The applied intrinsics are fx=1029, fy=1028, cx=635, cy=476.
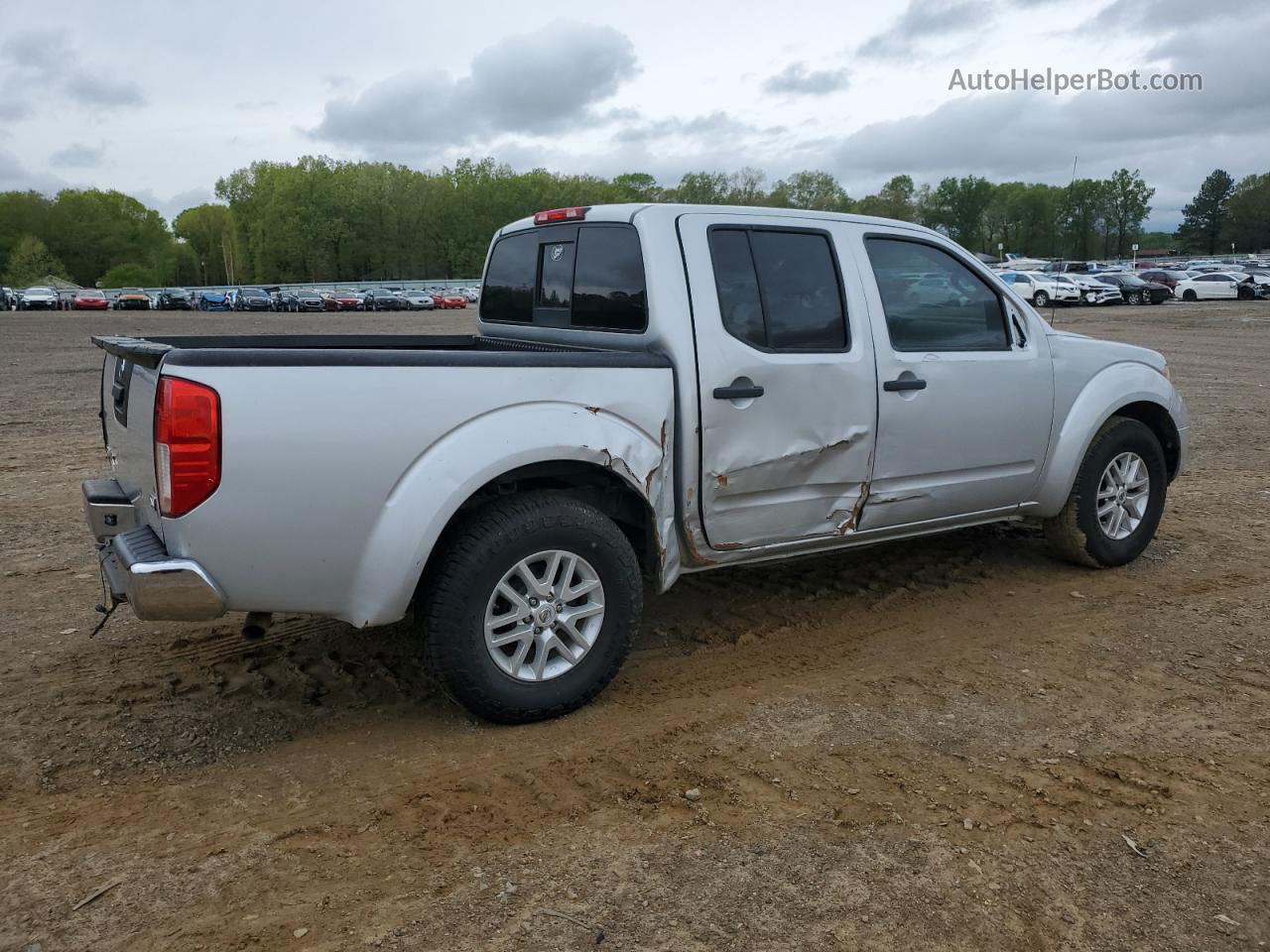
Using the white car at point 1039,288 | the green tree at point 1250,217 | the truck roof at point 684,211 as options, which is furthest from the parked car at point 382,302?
the green tree at point 1250,217

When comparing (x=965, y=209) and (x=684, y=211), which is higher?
(x=965, y=209)

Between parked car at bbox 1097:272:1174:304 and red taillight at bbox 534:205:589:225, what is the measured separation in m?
43.1

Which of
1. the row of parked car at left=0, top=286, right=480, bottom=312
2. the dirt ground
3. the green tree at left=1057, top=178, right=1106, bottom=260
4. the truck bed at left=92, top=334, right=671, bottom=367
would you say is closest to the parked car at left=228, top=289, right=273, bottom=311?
the row of parked car at left=0, top=286, right=480, bottom=312

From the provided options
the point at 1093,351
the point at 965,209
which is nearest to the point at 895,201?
the point at 965,209

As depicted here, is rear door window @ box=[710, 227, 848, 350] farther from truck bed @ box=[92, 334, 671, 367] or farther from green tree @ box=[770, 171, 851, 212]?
green tree @ box=[770, 171, 851, 212]

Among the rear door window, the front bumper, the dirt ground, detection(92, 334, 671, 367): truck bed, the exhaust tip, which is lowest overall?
the dirt ground

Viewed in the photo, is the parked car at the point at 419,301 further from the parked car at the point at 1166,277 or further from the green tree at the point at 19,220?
the green tree at the point at 19,220

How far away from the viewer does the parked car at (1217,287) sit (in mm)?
42438

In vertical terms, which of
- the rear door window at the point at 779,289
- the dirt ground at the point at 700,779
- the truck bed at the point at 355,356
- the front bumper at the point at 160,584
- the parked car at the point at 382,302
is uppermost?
the parked car at the point at 382,302

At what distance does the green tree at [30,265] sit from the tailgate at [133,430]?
350 feet

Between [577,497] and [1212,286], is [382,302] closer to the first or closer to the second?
[1212,286]

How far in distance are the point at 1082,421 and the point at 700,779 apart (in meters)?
3.15

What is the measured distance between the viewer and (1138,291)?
138 ft

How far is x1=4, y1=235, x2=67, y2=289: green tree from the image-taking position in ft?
319
